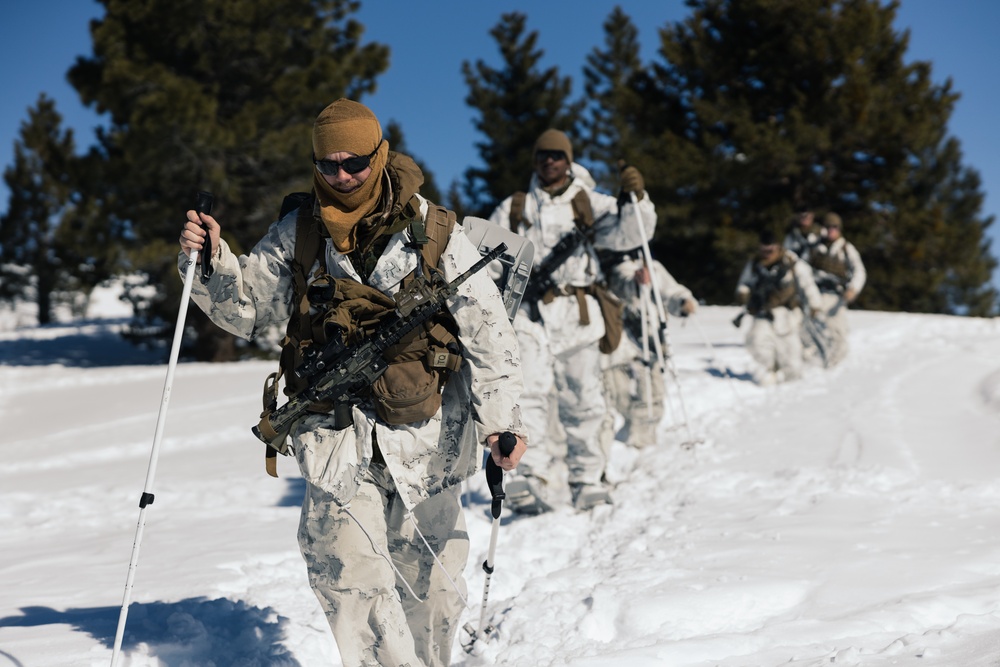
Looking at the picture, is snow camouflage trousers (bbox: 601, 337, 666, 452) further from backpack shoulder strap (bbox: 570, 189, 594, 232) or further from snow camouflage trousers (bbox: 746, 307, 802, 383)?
snow camouflage trousers (bbox: 746, 307, 802, 383)

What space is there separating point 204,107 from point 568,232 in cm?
1269

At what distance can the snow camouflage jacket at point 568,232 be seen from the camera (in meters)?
6.18

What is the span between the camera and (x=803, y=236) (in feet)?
44.6

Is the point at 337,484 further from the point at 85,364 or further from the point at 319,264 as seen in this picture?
the point at 85,364

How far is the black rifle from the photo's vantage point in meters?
6.18

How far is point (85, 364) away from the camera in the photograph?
65.6 feet

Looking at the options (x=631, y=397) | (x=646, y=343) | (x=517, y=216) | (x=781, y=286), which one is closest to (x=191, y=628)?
(x=517, y=216)

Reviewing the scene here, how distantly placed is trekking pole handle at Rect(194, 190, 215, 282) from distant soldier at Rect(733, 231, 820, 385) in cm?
972

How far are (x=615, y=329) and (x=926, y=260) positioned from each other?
23528mm

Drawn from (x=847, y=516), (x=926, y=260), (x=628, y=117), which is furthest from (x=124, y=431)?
(x=926, y=260)

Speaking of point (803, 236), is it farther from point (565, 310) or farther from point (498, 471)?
point (498, 471)

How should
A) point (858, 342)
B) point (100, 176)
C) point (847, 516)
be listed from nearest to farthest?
point (847, 516) < point (858, 342) < point (100, 176)

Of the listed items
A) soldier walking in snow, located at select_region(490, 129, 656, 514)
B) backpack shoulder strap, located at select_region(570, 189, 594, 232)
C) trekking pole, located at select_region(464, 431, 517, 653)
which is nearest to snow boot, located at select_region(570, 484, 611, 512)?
soldier walking in snow, located at select_region(490, 129, 656, 514)

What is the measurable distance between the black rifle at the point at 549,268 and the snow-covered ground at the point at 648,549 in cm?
145
